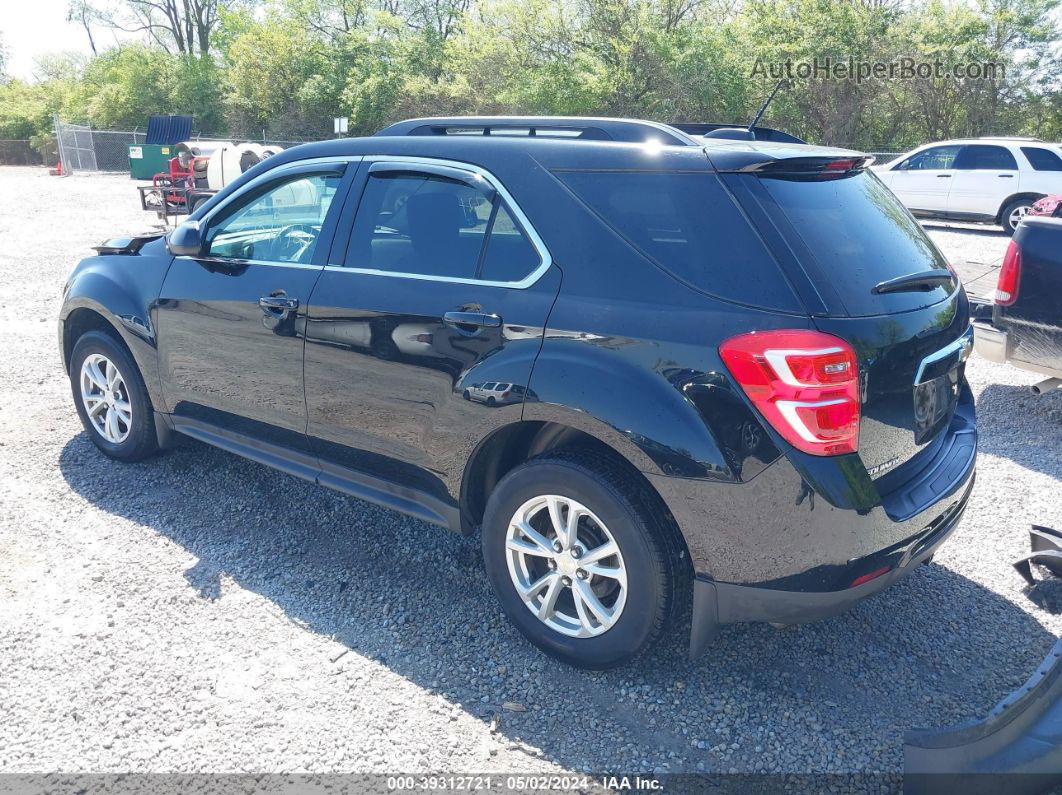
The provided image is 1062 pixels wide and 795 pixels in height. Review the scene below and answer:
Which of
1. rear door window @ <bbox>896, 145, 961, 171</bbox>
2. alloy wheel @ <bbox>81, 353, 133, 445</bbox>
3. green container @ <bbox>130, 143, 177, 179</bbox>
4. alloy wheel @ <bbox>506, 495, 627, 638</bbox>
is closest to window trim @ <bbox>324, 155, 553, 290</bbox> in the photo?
alloy wheel @ <bbox>506, 495, 627, 638</bbox>

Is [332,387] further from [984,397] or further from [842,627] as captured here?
[984,397]

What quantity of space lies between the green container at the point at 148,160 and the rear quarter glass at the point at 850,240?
3126cm

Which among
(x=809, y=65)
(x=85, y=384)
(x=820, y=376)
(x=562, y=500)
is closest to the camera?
(x=820, y=376)

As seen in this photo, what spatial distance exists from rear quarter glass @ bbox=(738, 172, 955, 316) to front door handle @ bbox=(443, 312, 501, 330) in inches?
38.3

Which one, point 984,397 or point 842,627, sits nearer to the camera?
point 842,627

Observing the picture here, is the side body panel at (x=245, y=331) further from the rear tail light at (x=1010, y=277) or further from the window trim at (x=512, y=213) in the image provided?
the rear tail light at (x=1010, y=277)

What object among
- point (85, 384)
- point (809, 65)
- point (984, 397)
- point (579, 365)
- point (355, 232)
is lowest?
point (984, 397)

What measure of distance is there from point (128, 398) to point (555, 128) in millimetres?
2847

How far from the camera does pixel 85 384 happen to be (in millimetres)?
4941

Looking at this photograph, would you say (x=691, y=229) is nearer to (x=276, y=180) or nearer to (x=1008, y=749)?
(x=1008, y=749)

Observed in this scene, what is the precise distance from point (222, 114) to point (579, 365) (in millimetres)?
43684

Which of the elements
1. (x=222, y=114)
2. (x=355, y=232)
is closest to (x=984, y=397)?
(x=355, y=232)

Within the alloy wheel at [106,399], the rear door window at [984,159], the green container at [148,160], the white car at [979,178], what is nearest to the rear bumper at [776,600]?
the alloy wheel at [106,399]

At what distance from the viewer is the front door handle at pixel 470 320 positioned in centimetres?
303
